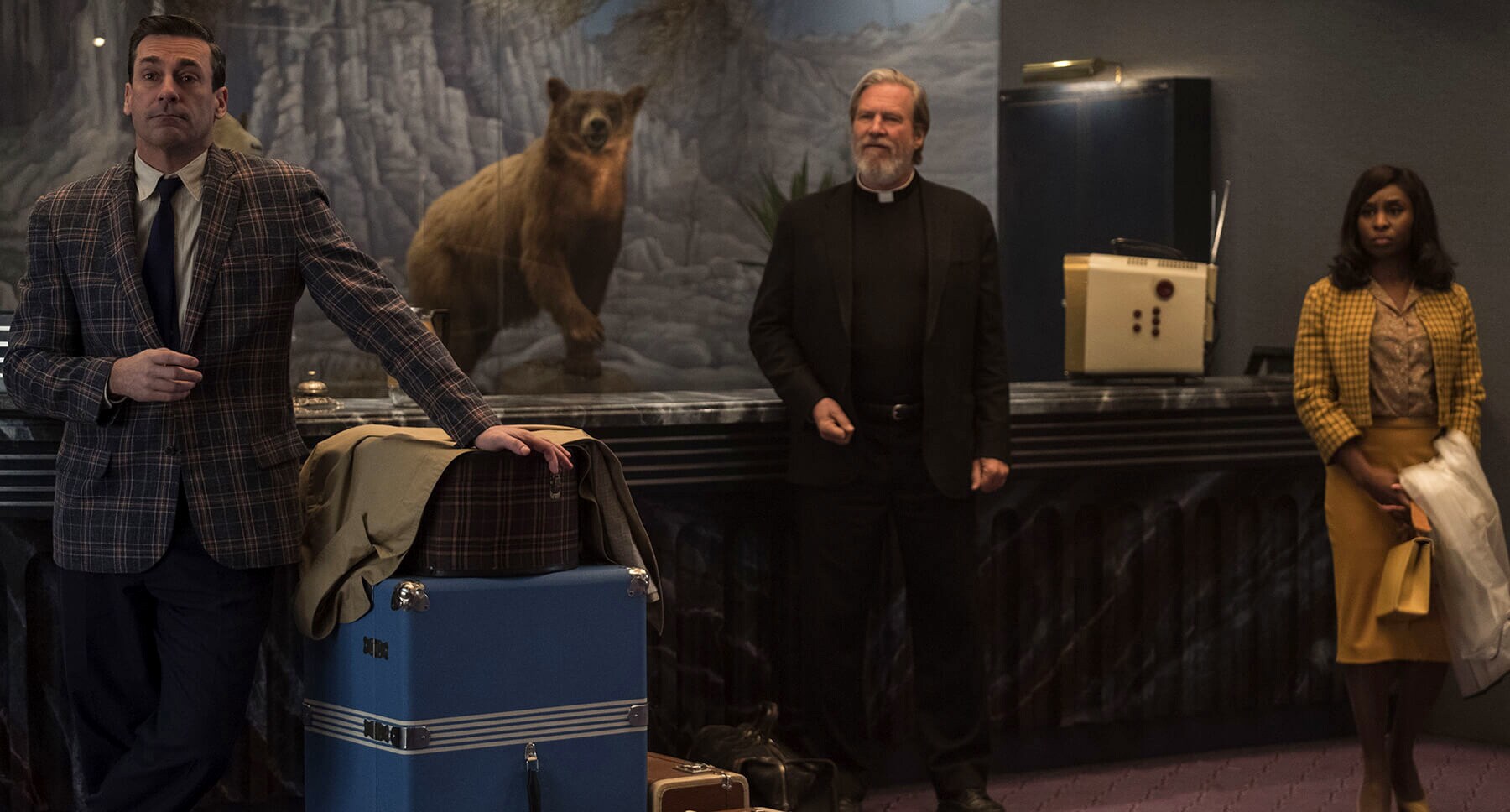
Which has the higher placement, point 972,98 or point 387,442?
point 972,98

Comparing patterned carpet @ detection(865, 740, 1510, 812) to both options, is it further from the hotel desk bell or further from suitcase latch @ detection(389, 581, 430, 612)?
suitcase latch @ detection(389, 581, 430, 612)

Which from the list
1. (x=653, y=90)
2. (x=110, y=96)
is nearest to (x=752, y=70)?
(x=653, y=90)

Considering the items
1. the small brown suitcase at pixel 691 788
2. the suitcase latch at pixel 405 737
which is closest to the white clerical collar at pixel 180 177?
the suitcase latch at pixel 405 737

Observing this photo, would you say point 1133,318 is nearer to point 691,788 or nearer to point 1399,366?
point 1399,366

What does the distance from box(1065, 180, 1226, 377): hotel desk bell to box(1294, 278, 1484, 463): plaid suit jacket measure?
25.4 inches

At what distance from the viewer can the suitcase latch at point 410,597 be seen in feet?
8.43

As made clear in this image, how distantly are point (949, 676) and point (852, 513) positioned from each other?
43 centimetres

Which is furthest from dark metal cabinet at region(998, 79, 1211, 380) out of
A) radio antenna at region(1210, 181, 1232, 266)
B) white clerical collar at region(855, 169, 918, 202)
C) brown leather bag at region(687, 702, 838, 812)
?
brown leather bag at region(687, 702, 838, 812)

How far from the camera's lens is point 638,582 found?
275cm

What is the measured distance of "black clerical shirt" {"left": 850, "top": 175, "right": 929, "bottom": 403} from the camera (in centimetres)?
345

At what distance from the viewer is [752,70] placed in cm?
560

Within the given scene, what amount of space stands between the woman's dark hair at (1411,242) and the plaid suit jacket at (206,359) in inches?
78.0

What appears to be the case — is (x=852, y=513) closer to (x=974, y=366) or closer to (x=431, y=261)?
(x=974, y=366)

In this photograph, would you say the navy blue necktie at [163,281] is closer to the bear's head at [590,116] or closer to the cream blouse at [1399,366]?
the cream blouse at [1399,366]
